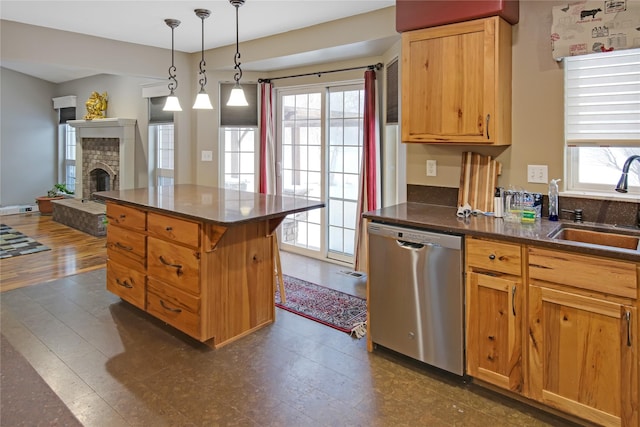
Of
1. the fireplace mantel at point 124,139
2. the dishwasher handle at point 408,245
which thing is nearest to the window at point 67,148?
the fireplace mantel at point 124,139

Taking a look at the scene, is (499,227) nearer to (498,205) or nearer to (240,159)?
(498,205)

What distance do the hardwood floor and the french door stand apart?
2.33m

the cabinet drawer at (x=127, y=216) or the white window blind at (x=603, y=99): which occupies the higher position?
the white window blind at (x=603, y=99)

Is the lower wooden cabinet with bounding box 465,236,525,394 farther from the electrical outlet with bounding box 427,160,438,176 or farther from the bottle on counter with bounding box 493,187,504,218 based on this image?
the electrical outlet with bounding box 427,160,438,176

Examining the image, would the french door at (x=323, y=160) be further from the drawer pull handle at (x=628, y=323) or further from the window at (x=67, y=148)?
the window at (x=67, y=148)

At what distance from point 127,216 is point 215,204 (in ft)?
2.55

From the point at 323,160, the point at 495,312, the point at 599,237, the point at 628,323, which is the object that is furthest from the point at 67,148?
the point at 628,323

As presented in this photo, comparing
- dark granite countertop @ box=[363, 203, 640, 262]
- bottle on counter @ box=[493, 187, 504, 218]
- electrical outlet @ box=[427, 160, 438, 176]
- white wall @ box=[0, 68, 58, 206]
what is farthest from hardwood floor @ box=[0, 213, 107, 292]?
bottle on counter @ box=[493, 187, 504, 218]

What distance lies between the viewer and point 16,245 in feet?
18.3

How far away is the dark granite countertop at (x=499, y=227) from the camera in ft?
6.13

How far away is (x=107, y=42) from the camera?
185 inches

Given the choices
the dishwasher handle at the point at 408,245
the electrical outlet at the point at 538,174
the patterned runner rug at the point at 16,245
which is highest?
the electrical outlet at the point at 538,174

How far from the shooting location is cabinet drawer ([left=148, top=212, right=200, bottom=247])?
8.78ft

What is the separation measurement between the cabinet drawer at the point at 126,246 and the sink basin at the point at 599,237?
2682mm
